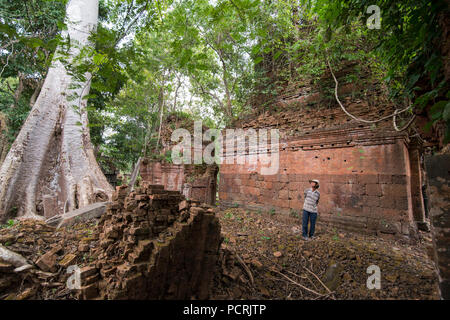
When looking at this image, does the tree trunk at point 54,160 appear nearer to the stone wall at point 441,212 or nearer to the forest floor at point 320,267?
the forest floor at point 320,267

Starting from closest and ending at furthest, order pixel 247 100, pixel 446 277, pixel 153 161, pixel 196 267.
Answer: pixel 446 277 < pixel 196 267 < pixel 247 100 < pixel 153 161

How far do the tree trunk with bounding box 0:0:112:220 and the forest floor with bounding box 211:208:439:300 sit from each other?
4232 mm

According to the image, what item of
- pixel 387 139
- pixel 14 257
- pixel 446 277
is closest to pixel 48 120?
pixel 14 257

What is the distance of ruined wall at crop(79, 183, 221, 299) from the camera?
7.02 ft

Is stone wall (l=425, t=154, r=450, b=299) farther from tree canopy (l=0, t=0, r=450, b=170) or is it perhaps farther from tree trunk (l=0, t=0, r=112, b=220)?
tree trunk (l=0, t=0, r=112, b=220)

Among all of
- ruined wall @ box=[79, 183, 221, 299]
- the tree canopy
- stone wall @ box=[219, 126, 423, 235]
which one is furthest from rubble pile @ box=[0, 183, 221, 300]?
stone wall @ box=[219, 126, 423, 235]

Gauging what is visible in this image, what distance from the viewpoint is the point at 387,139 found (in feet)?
16.5

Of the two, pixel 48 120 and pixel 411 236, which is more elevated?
A: pixel 48 120

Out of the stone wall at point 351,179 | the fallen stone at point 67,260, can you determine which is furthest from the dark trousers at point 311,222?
the fallen stone at point 67,260

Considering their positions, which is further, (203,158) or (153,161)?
(153,161)

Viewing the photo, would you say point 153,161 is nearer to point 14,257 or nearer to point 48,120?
point 48,120

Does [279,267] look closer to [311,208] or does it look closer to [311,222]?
[311,222]

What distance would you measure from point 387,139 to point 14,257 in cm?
756
